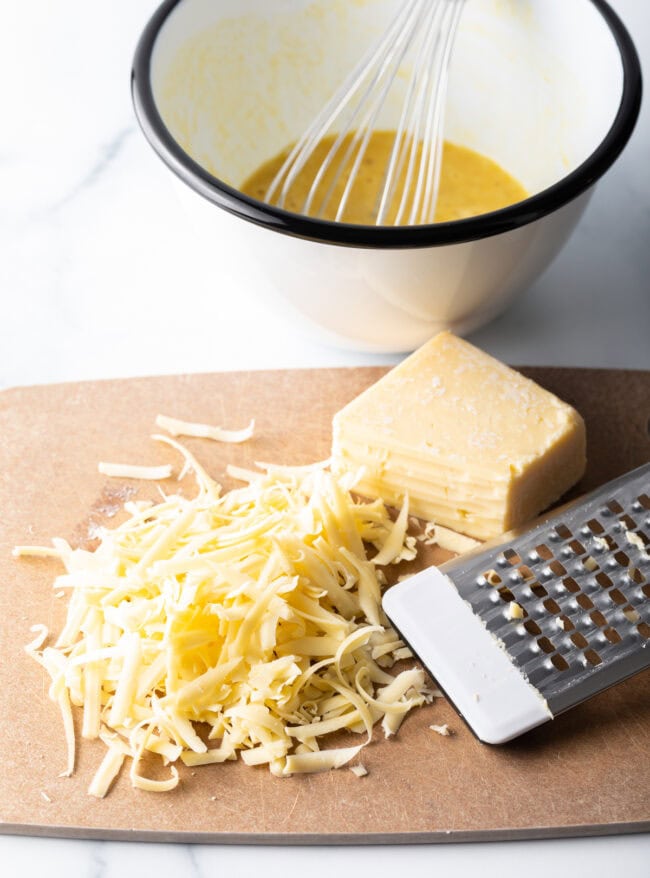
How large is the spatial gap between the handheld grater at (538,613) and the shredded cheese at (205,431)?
36 cm

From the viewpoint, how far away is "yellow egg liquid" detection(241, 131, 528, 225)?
1704mm

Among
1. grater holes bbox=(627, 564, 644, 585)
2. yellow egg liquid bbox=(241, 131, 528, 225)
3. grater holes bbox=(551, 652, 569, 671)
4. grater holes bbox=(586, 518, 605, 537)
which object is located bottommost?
grater holes bbox=(551, 652, 569, 671)

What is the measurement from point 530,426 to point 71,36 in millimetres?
1377

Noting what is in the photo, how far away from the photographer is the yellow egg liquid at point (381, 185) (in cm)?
170

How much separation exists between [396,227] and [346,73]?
61cm

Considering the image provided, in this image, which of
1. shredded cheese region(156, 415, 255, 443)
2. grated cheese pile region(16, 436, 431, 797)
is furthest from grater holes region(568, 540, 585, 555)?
shredded cheese region(156, 415, 255, 443)

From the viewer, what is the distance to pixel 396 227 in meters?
1.37

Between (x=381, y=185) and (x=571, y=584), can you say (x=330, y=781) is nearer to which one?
(x=571, y=584)

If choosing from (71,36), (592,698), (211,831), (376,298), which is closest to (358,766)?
(211,831)

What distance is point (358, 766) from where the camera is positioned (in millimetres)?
1278

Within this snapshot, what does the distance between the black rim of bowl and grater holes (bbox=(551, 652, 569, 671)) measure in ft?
1.66

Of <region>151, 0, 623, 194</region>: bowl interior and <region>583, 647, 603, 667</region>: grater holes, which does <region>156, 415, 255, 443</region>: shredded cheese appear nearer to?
<region>151, 0, 623, 194</region>: bowl interior

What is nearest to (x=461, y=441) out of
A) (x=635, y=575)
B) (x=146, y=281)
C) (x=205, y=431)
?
(x=635, y=575)

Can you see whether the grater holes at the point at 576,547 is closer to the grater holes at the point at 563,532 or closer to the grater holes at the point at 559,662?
the grater holes at the point at 563,532
